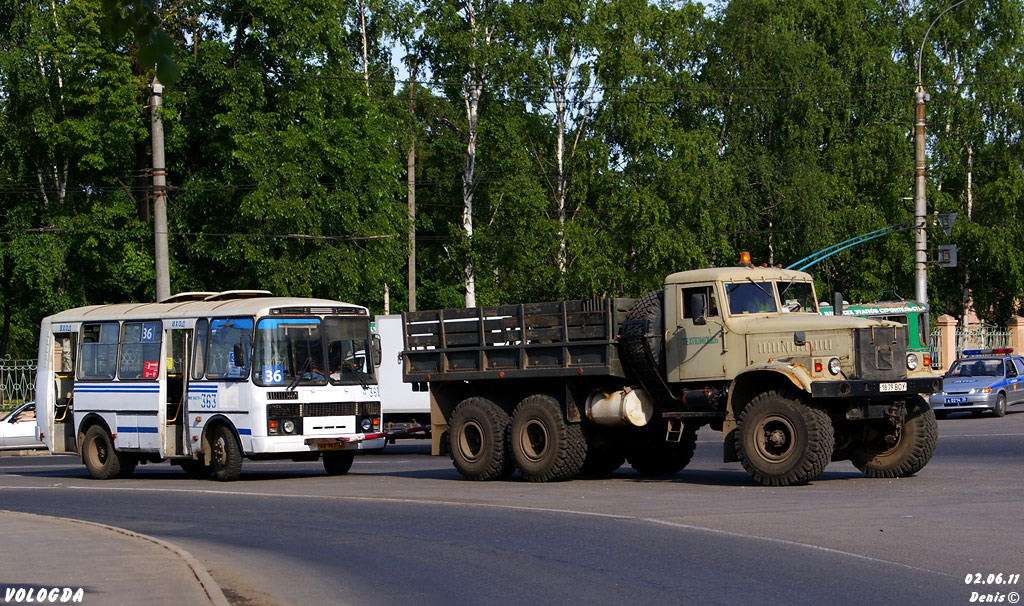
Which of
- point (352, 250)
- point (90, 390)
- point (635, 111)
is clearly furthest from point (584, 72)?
point (90, 390)

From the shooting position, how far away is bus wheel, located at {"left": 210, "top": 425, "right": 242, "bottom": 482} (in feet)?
65.8

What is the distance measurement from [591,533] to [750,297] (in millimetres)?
6163

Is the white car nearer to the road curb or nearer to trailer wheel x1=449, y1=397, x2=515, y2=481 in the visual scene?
trailer wheel x1=449, y1=397, x2=515, y2=481

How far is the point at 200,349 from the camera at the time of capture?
2081cm

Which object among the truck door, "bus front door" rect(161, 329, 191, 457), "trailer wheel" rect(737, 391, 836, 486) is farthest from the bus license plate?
"bus front door" rect(161, 329, 191, 457)

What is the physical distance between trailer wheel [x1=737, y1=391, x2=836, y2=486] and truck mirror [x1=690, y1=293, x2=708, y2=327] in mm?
1480

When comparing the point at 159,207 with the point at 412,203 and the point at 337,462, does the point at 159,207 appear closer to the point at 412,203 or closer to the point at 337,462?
the point at 337,462

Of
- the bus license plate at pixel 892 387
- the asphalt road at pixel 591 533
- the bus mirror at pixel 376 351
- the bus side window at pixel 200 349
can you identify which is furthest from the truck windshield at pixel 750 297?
the bus side window at pixel 200 349

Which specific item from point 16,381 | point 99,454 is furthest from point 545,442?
point 16,381

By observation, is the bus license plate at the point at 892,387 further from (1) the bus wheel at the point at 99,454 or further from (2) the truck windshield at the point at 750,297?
(1) the bus wheel at the point at 99,454

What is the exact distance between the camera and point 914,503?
13.9 m

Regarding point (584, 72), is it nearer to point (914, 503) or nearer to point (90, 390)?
point (90, 390)

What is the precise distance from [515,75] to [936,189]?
21.0 meters

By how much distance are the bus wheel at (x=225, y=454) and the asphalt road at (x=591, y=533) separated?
13.9 inches
